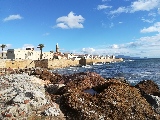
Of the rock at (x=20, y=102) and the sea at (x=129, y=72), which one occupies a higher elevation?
the rock at (x=20, y=102)

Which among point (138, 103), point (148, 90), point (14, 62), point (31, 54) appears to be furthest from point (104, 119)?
point (31, 54)

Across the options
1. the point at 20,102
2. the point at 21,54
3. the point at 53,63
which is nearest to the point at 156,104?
the point at 20,102

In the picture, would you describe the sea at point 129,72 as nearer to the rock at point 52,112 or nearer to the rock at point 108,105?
the rock at point 108,105

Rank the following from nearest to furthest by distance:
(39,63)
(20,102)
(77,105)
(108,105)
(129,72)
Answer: (20,102) → (77,105) → (108,105) → (129,72) → (39,63)

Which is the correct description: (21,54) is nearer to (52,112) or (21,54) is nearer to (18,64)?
(18,64)

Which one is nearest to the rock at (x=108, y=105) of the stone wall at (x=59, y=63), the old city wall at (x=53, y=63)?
the old city wall at (x=53, y=63)

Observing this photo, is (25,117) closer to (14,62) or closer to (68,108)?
(68,108)

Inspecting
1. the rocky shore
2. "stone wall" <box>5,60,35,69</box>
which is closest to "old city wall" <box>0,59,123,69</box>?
"stone wall" <box>5,60,35,69</box>

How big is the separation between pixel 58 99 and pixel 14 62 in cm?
5878

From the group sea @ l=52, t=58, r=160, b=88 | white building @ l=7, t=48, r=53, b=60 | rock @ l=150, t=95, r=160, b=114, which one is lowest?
sea @ l=52, t=58, r=160, b=88

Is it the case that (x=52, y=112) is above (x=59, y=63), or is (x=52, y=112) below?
above

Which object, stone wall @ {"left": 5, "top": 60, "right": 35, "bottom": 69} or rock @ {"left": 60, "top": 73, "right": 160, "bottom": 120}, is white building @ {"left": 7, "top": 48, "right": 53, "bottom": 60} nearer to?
stone wall @ {"left": 5, "top": 60, "right": 35, "bottom": 69}

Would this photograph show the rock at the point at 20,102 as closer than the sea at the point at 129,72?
Yes

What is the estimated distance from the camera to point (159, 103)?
514 inches
